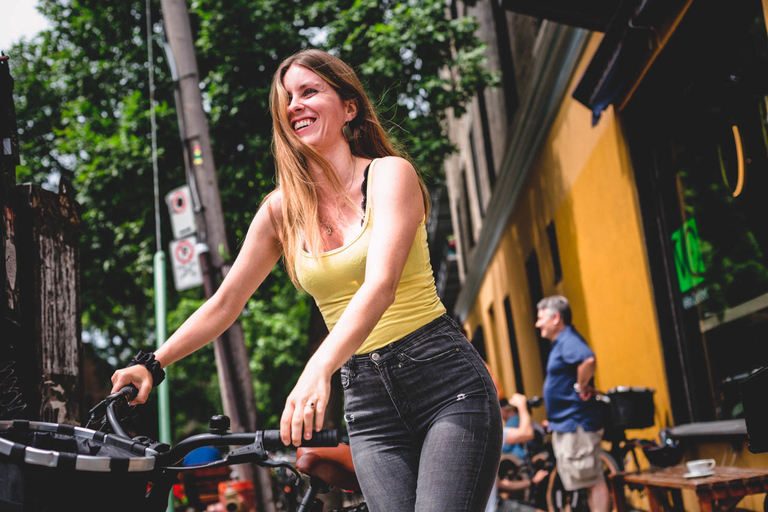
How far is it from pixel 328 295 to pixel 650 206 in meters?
5.87

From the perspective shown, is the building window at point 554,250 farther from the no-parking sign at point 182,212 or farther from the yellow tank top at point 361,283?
the yellow tank top at point 361,283

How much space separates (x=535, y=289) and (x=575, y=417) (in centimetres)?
707

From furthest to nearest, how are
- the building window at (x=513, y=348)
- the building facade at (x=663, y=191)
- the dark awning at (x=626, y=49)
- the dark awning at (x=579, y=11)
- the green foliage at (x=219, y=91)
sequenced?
the building window at (x=513, y=348) < the green foliage at (x=219, y=91) < the dark awning at (x=579, y=11) < the dark awning at (x=626, y=49) < the building facade at (x=663, y=191)

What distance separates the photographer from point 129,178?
39.8ft

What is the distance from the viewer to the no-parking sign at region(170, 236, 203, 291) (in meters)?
8.51

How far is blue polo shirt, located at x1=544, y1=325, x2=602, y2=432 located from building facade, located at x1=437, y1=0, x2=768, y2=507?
836mm

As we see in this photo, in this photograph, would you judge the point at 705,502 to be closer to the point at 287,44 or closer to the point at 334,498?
the point at 334,498

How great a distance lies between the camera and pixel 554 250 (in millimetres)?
11695

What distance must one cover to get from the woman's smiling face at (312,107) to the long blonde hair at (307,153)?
0.02m

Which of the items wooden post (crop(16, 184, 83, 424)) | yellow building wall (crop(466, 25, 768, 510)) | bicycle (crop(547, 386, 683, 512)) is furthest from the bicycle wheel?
wooden post (crop(16, 184, 83, 424))

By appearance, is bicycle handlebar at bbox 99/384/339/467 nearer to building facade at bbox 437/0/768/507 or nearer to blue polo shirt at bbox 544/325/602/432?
building facade at bbox 437/0/768/507

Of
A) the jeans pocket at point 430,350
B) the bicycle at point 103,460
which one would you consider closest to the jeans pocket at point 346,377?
the jeans pocket at point 430,350

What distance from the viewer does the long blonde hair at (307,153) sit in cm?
232

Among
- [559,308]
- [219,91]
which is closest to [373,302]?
[559,308]
